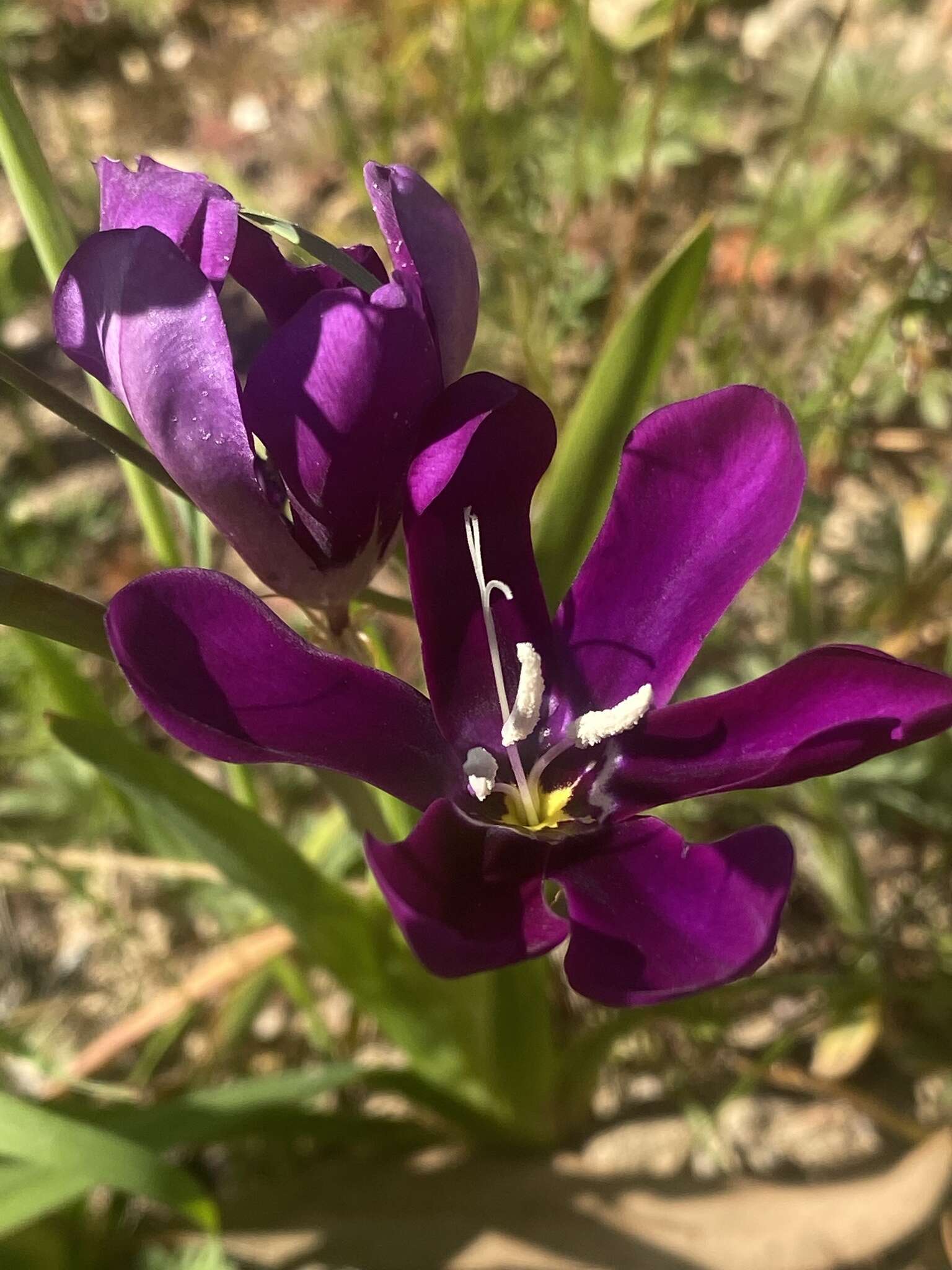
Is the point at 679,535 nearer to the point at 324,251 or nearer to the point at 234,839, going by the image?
the point at 324,251

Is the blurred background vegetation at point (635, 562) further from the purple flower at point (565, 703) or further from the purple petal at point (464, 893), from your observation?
the purple petal at point (464, 893)

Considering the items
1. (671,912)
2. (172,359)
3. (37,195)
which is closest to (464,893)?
(671,912)

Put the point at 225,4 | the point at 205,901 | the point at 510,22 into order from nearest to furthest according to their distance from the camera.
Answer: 1. the point at 205,901
2. the point at 510,22
3. the point at 225,4

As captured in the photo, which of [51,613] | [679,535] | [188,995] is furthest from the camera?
[188,995]

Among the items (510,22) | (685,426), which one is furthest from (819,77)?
(510,22)

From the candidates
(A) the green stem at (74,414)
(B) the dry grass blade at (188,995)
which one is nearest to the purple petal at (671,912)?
(A) the green stem at (74,414)

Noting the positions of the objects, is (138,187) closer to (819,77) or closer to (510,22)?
(819,77)
